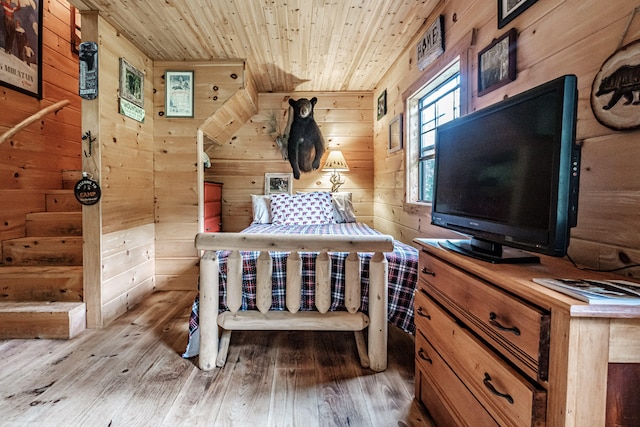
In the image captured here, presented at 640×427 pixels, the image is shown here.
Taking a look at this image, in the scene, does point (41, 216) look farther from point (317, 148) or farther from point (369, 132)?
point (369, 132)

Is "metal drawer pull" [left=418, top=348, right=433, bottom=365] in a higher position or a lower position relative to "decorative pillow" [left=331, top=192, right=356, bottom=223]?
lower

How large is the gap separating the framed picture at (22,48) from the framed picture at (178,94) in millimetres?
1031

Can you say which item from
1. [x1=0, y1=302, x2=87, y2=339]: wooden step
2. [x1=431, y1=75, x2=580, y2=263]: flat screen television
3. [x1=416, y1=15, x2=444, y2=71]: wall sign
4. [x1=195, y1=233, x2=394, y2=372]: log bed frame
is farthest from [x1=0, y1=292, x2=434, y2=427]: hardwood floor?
[x1=416, y1=15, x2=444, y2=71]: wall sign

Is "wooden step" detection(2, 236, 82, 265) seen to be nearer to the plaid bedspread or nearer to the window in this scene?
the plaid bedspread

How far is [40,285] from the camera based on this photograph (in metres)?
2.27

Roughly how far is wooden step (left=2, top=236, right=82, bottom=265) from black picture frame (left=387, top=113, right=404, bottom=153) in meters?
2.93

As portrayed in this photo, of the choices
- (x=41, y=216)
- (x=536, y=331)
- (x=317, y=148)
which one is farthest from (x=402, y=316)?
(x=41, y=216)

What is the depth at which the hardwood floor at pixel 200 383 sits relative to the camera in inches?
52.9

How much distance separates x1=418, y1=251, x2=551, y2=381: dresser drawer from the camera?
69 centimetres

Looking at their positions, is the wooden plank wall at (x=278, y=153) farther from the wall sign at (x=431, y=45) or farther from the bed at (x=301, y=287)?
the bed at (x=301, y=287)

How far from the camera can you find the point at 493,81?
1560 millimetres

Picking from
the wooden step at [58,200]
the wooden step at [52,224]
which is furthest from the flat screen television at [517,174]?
the wooden step at [58,200]

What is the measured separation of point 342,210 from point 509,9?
7.58 ft

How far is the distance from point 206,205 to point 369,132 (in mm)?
2248
